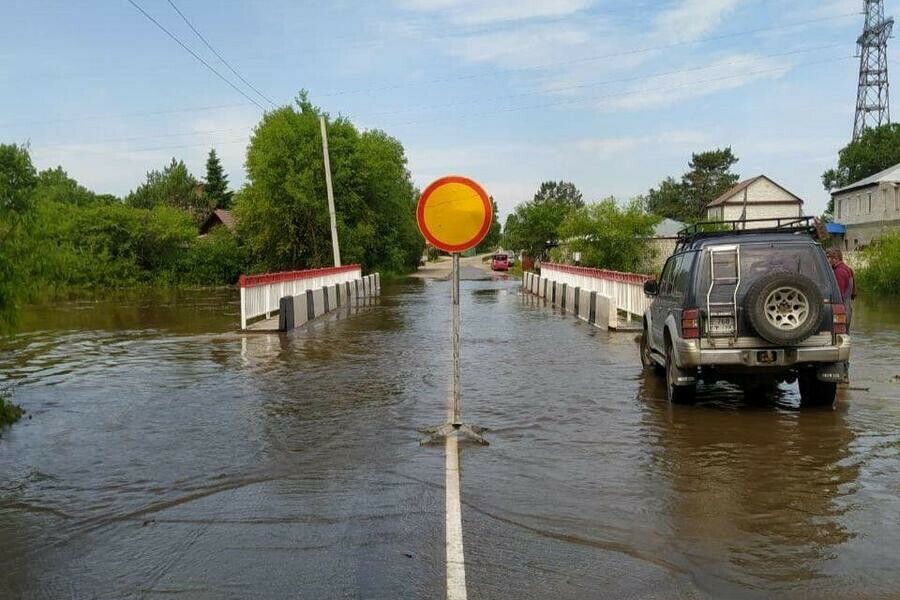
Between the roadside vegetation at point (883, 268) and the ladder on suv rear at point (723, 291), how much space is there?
23.3 m

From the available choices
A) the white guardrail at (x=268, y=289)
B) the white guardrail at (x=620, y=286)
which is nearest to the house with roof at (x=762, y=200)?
the white guardrail at (x=620, y=286)

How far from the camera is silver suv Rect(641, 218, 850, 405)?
8.01m

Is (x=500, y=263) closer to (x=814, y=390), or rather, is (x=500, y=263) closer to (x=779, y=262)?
(x=814, y=390)

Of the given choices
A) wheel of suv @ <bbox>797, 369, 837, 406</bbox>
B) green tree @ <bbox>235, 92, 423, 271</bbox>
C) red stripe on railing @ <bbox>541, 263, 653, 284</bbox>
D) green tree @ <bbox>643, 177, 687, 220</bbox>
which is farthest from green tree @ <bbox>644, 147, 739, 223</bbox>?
wheel of suv @ <bbox>797, 369, 837, 406</bbox>

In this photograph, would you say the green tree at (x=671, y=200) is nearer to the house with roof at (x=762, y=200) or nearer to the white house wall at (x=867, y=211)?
the house with roof at (x=762, y=200)

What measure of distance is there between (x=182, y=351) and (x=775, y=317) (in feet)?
34.3

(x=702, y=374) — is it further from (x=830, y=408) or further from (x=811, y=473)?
(x=811, y=473)

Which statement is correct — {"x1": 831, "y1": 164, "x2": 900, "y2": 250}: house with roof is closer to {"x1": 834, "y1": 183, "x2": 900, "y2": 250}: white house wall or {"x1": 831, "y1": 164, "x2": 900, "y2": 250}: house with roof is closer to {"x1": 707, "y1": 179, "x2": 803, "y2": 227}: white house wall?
{"x1": 834, "y1": 183, "x2": 900, "y2": 250}: white house wall

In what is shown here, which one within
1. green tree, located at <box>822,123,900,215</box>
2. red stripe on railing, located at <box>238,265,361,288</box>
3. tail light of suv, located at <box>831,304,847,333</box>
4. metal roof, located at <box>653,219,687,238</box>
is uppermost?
green tree, located at <box>822,123,900,215</box>

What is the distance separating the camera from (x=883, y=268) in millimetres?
28953

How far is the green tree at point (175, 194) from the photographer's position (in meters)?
92.6

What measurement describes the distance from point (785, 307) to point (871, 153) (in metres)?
79.1

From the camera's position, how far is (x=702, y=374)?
8688 mm

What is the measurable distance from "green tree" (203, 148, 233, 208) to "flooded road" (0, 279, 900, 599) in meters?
81.7
